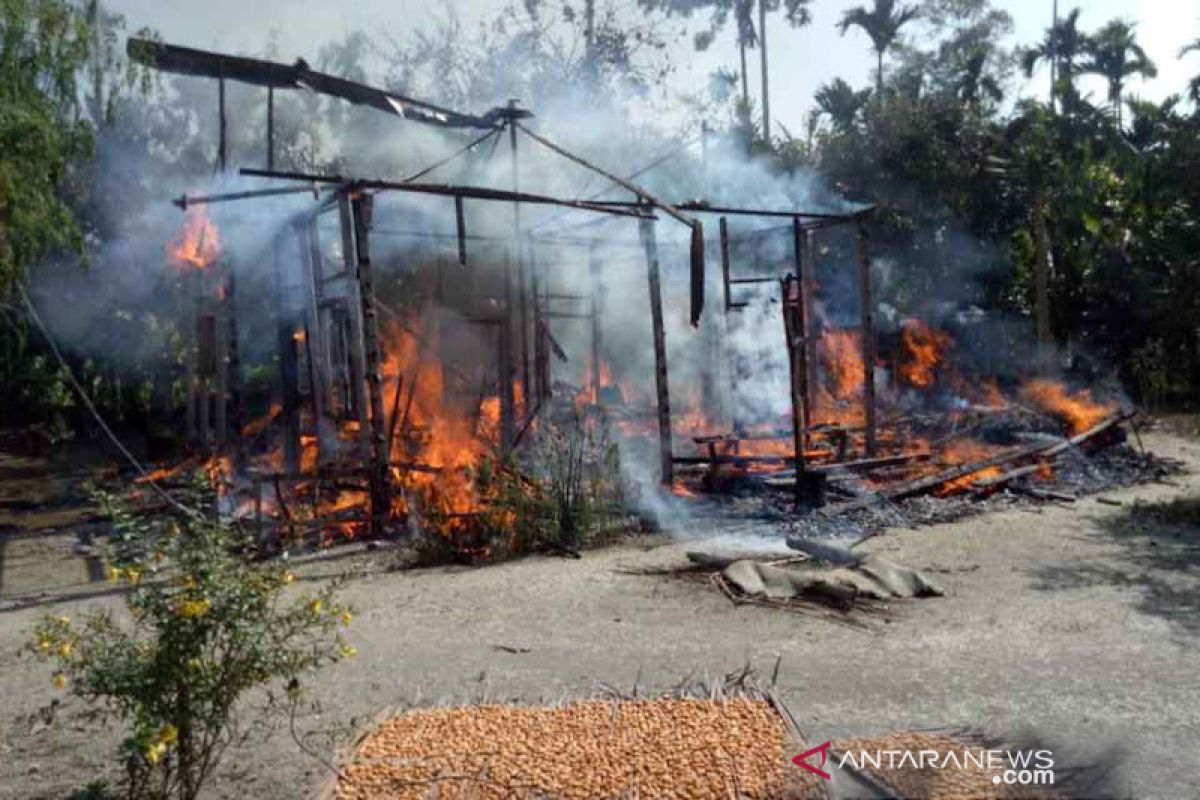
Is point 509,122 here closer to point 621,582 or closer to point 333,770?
point 621,582

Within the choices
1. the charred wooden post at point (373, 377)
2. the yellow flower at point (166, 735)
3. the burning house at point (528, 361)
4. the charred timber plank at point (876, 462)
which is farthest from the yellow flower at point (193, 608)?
the charred timber plank at point (876, 462)

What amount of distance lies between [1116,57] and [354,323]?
29.2 m

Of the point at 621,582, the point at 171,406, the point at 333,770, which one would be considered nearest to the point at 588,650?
the point at 621,582

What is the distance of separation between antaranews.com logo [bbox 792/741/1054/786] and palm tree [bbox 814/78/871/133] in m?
22.9

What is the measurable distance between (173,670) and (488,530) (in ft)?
18.4

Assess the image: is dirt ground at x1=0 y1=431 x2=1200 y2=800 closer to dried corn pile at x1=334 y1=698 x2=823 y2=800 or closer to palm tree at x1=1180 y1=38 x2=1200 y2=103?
dried corn pile at x1=334 y1=698 x2=823 y2=800

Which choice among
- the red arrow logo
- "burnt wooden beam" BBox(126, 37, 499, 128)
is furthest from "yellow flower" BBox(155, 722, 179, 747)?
"burnt wooden beam" BBox(126, 37, 499, 128)

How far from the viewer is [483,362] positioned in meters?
15.6

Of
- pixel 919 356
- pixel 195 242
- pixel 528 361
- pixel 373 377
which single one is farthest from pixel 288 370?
pixel 919 356

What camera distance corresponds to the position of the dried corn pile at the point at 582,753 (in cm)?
373

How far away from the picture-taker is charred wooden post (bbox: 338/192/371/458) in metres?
9.70

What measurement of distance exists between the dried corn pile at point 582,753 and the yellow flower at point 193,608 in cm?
101

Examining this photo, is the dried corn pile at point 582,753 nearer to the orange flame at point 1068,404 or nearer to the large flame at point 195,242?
the large flame at point 195,242

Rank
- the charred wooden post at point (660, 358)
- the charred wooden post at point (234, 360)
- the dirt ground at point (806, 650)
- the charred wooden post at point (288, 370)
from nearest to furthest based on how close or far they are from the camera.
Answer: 1. the dirt ground at point (806, 650)
2. the charred wooden post at point (660, 358)
3. the charred wooden post at point (234, 360)
4. the charred wooden post at point (288, 370)
